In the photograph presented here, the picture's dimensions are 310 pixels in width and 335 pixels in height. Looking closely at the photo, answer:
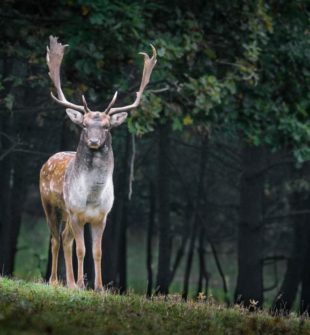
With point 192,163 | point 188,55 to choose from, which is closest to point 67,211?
point 188,55

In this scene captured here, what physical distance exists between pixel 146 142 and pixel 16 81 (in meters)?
8.75

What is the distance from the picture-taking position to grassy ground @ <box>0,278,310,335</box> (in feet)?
32.2

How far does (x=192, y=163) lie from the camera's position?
29359mm

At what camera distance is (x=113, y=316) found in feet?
35.1

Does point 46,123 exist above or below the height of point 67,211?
above

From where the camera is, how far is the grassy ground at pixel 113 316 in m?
9.81

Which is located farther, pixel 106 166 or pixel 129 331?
pixel 106 166

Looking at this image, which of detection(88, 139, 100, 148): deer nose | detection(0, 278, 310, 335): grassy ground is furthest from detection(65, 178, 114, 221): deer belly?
detection(0, 278, 310, 335): grassy ground

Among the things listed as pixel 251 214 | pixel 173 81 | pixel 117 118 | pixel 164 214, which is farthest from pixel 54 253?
pixel 164 214

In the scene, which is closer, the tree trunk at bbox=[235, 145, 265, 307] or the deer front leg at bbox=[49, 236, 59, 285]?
the deer front leg at bbox=[49, 236, 59, 285]

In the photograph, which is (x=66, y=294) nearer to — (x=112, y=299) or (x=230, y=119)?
(x=112, y=299)

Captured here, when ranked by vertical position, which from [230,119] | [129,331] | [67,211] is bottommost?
[129,331]

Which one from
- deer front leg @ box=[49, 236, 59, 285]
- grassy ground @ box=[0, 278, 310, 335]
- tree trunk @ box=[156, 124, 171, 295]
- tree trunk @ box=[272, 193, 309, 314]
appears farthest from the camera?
tree trunk @ box=[272, 193, 309, 314]

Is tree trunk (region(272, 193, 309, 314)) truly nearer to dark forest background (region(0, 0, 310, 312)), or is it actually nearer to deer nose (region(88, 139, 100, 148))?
dark forest background (region(0, 0, 310, 312))
